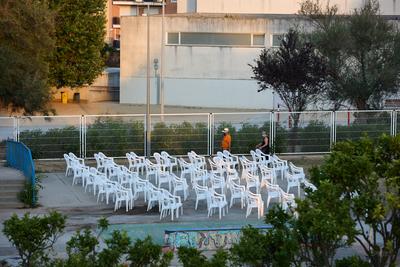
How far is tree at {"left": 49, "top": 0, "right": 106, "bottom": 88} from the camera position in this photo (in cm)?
5197

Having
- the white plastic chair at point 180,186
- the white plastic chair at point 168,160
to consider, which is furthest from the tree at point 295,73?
the white plastic chair at point 180,186

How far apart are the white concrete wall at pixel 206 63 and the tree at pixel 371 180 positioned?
41727 mm

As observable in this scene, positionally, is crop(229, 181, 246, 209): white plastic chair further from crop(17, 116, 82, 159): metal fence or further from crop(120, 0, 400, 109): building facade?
crop(120, 0, 400, 109): building facade

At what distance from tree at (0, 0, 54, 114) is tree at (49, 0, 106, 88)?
25089mm

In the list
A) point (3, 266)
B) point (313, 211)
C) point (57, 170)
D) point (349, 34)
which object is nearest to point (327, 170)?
point (313, 211)

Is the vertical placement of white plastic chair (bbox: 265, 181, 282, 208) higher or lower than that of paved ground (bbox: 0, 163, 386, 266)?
higher

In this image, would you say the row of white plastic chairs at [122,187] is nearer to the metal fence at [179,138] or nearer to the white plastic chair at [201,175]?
the white plastic chair at [201,175]

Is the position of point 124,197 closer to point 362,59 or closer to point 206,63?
point 362,59

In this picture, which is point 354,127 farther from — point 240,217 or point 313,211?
point 313,211

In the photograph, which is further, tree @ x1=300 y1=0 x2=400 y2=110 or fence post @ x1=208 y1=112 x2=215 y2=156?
tree @ x1=300 y1=0 x2=400 y2=110

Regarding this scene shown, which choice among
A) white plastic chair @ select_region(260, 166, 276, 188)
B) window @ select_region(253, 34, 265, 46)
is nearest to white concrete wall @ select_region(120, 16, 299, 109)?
window @ select_region(253, 34, 265, 46)

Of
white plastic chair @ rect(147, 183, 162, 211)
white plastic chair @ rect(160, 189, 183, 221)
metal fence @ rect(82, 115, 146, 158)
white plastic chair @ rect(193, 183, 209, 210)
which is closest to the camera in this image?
white plastic chair @ rect(160, 189, 183, 221)

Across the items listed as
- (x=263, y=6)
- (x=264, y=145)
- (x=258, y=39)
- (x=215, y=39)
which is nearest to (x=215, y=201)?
(x=264, y=145)

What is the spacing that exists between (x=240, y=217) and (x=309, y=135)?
1041 centimetres
